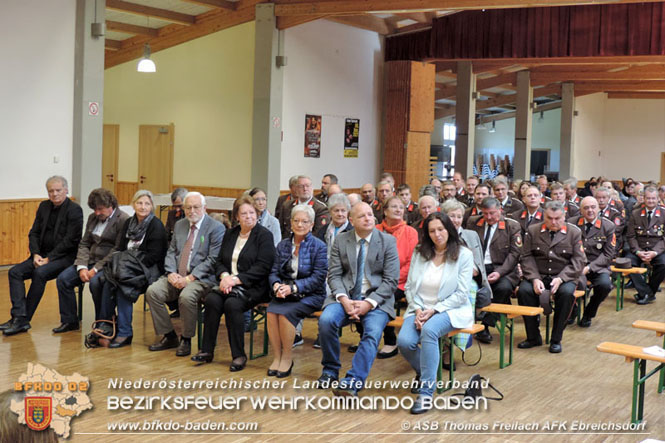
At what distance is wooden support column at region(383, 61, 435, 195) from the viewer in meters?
14.6

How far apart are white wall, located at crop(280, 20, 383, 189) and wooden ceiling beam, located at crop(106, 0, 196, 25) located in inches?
68.0

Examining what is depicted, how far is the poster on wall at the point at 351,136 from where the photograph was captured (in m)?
14.1

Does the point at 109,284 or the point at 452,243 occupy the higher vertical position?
the point at 452,243

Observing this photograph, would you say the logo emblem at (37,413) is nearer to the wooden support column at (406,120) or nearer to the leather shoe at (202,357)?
the leather shoe at (202,357)

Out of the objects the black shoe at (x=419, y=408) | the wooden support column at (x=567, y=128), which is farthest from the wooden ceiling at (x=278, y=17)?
the black shoe at (x=419, y=408)

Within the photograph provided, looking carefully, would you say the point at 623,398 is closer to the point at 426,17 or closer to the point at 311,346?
the point at 311,346

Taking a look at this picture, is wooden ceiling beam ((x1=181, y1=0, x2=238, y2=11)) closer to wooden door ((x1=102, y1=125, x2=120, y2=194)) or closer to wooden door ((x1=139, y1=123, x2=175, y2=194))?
wooden door ((x1=139, y1=123, x2=175, y2=194))

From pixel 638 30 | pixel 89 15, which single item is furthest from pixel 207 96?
pixel 638 30

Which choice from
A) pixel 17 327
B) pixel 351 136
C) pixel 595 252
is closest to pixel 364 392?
pixel 17 327

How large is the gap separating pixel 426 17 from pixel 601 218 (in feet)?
26.6

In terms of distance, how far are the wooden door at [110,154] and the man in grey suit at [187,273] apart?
928 centimetres

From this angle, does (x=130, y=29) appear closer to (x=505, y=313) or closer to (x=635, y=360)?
(x=505, y=313)

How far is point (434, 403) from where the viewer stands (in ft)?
15.5

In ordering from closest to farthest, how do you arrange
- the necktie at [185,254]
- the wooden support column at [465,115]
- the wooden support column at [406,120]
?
1. the necktie at [185,254]
2. the wooden support column at [406,120]
3. the wooden support column at [465,115]
